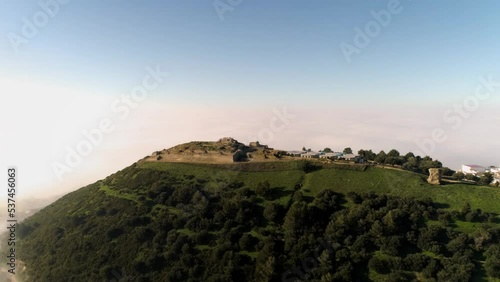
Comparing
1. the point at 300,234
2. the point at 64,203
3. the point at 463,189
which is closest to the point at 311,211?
the point at 300,234

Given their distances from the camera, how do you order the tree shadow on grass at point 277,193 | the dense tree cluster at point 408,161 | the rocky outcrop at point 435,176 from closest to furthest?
the rocky outcrop at point 435,176
the tree shadow on grass at point 277,193
the dense tree cluster at point 408,161

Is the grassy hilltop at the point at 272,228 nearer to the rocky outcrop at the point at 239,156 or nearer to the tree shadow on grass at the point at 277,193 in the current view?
the tree shadow on grass at the point at 277,193

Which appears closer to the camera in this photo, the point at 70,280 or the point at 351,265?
the point at 351,265

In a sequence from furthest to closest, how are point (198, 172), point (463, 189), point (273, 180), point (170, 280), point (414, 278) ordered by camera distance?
point (198, 172) < point (273, 180) < point (463, 189) < point (170, 280) < point (414, 278)

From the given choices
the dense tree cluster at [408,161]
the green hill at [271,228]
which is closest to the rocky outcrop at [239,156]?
the green hill at [271,228]

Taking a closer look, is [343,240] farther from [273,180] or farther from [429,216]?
[273,180]

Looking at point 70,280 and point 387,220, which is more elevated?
point 387,220

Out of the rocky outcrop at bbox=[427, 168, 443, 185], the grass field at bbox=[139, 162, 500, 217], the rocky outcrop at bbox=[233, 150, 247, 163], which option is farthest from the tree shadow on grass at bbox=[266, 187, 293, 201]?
the rocky outcrop at bbox=[427, 168, 443, 185]
